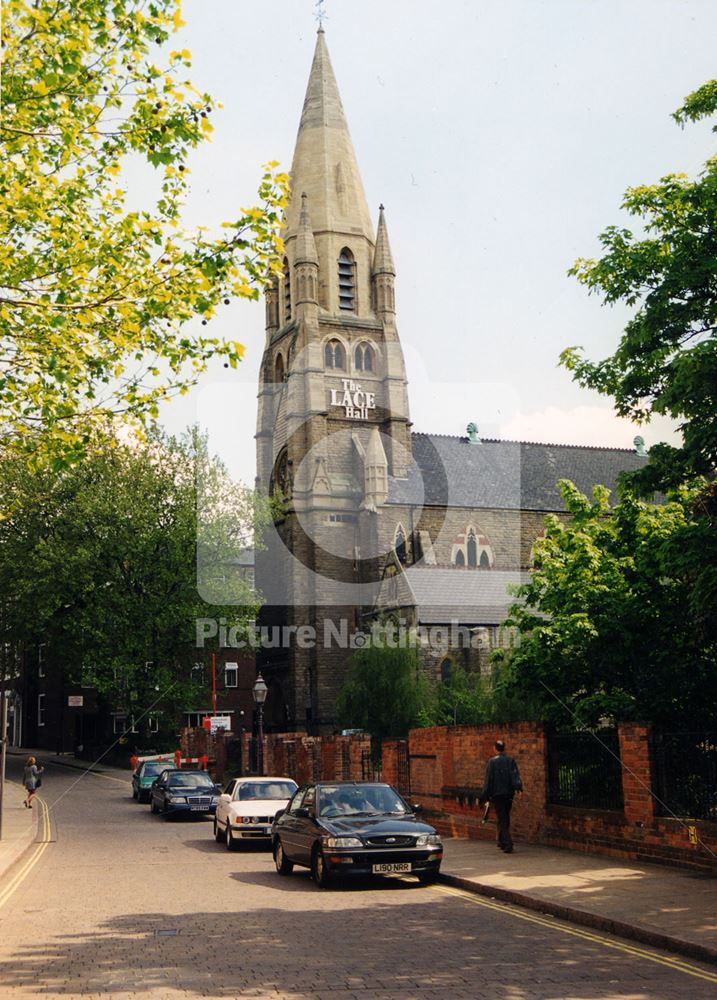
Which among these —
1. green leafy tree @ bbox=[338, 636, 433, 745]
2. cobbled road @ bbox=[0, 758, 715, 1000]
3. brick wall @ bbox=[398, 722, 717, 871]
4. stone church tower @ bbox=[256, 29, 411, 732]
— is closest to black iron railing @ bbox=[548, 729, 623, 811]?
brick wall @ bbox=[398, 722, 717, 871]

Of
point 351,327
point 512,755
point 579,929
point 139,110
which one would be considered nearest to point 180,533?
point 351,327

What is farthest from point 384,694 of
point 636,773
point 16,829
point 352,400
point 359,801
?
point 636,773

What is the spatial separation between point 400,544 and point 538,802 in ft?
153

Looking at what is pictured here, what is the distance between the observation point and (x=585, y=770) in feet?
53.3

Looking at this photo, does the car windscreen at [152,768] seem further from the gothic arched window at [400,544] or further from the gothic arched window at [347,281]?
the gothic arched window at [347,281]

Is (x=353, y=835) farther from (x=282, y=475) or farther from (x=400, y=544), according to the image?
(x=282, y=475)

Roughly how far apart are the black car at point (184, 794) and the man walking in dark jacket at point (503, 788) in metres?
12.9

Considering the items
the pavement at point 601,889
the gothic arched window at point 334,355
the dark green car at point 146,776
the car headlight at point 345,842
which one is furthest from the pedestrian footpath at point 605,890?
the gothic arched window at point 334,355

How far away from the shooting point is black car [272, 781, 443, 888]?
44.0 ft

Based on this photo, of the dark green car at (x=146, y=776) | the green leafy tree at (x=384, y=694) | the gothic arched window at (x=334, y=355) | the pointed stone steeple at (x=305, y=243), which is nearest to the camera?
the dark green car at (x=146, y=776)

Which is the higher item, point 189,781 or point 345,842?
point 345,842

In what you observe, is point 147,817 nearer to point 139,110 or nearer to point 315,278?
point 139,110

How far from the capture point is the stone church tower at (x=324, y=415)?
63.7m

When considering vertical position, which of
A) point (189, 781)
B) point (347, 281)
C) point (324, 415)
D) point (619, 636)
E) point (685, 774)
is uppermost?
point (347, 281)
